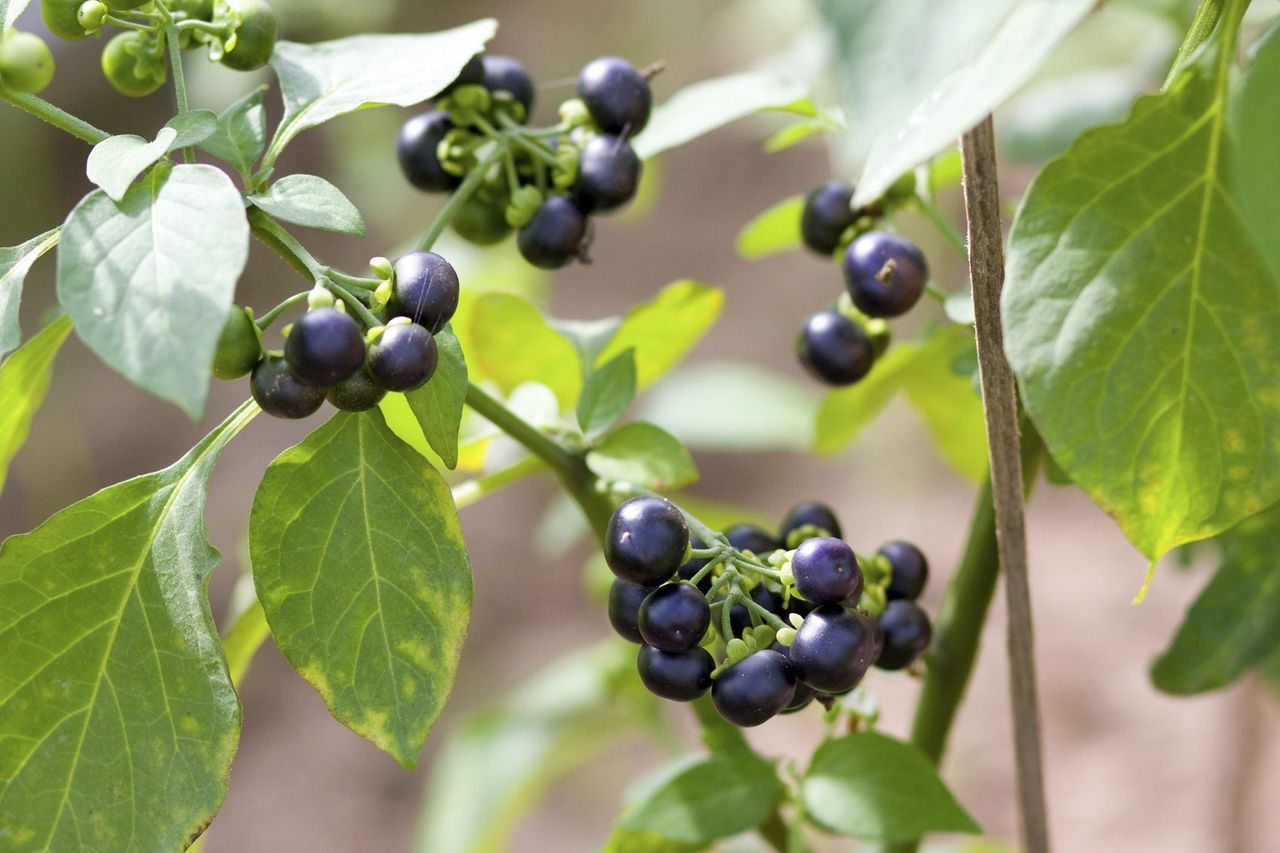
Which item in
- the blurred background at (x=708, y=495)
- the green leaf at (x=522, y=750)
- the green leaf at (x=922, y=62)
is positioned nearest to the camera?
the green leaf at (x=922, y=62)

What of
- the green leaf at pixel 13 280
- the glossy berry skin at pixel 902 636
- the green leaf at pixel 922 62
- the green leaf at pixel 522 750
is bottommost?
the green leaf at pixel 522 750

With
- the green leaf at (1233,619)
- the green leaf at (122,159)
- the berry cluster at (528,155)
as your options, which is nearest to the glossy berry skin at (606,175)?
the berry cluster at (528,155)

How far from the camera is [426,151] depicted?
0.70 metres

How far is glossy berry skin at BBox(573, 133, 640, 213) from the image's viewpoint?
662mm

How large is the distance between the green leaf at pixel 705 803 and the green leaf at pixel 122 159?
42 cm

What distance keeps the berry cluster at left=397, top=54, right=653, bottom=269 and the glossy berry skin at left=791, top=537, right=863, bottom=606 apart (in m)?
0.22

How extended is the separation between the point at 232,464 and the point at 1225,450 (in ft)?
7.83

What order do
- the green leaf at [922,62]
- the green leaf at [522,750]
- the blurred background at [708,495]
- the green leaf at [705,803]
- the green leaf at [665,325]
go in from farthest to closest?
the blurred background at [708,495] → the green leaf at [522,750] → the green leaf at [665,325] → the green leaf at [705,803] → the green leaf at [922,62]

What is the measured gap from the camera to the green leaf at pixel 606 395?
2.27ft

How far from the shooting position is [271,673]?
88.8 inches

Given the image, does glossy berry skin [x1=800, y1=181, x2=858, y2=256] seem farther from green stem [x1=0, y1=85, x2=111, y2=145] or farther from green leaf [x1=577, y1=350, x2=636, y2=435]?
green stem [x1=0, y1=85, x2=111, y2=145]

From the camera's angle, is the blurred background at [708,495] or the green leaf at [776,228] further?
the blurred background at [708,495]

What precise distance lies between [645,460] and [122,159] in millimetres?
295

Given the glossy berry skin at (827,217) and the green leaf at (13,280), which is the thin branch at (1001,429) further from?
the green leaf at (13,280)
